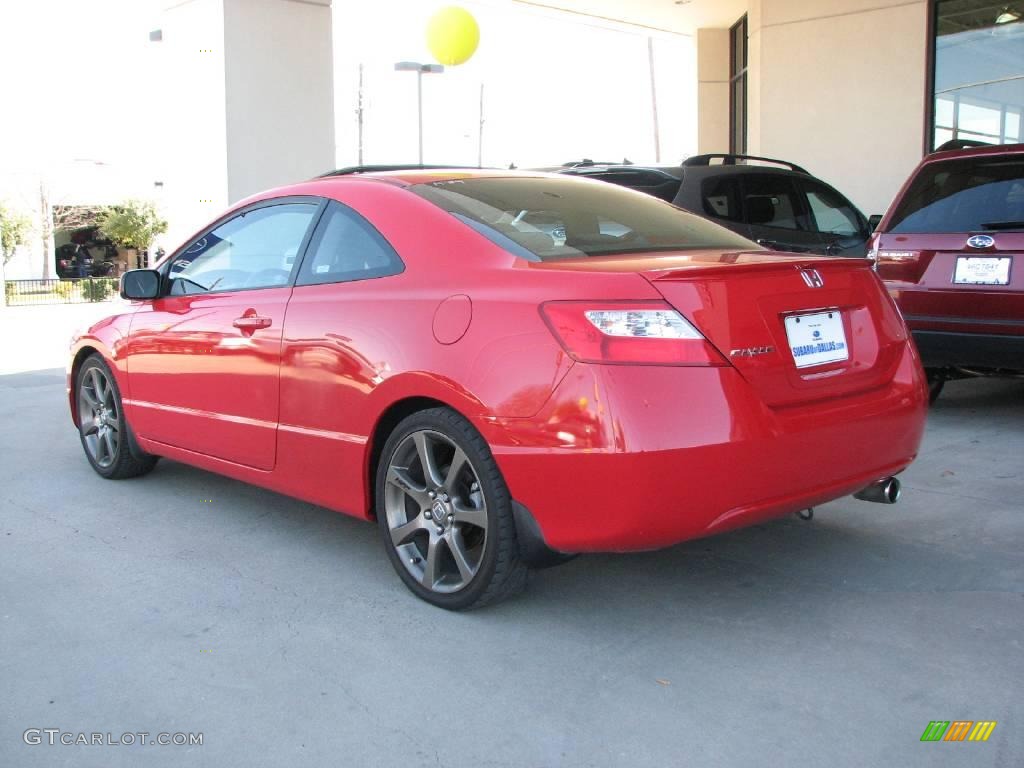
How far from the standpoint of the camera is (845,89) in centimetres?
1325

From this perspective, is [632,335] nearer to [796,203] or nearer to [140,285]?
[140,285]

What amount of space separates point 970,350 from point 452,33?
10.4 meters

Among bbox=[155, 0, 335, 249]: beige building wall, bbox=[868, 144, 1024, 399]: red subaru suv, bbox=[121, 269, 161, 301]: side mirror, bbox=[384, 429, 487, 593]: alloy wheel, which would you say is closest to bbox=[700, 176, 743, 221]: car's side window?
bbox=[868, 144, 1024, 399]: red subaru suv

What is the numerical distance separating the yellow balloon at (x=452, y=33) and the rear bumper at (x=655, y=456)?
495 inches

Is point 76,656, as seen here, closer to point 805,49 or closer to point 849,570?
point 849,570

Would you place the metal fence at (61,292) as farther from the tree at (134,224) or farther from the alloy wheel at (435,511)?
the alloy wheel at (435,511)

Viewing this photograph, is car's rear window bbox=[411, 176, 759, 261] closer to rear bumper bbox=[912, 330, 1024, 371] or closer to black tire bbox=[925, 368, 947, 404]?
rear bumper bbox=[912, 330, 1024, 371]

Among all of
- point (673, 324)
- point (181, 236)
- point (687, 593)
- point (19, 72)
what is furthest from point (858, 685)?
point (19, 72)

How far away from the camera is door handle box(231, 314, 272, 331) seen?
4.27m

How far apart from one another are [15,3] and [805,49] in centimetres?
1140

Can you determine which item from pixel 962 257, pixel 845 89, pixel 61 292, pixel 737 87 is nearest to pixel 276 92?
pixel 845 89

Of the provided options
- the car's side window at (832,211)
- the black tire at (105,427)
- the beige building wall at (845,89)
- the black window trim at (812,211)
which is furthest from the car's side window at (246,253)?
the beige building wall at (845,89)

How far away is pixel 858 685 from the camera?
9.84 feet

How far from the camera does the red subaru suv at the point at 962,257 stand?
19.9 feet
